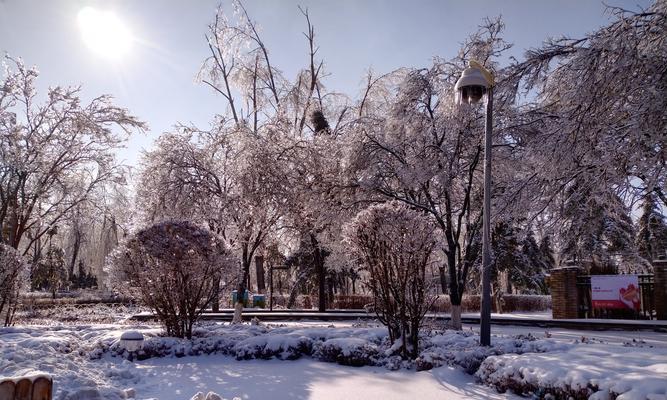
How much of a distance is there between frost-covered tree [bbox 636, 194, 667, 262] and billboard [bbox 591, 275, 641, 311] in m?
9.80

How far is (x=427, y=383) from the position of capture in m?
7.15

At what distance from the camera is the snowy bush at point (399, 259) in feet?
28.1

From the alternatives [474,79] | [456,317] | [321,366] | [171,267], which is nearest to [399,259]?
[321,366]

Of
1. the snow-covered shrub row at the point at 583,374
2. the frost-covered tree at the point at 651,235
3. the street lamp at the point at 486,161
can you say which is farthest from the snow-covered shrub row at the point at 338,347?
the frost-covered tree at the point at 651,235

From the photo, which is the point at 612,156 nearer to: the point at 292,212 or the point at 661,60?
the point at 661,60

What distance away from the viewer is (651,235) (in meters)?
27.8

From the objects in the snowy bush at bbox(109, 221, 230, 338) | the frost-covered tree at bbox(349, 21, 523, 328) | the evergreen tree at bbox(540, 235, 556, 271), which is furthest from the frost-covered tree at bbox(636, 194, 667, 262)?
the snowy bush at bbox(109, 221, 230, 338)

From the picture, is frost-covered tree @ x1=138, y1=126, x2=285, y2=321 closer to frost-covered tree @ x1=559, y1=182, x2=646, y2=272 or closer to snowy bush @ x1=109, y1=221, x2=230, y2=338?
snowy bush @ x1=109, y1=221, x2=230, y2=338

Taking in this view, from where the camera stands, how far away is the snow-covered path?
6594 mm

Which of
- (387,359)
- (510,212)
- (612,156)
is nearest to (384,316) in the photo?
(387,359)

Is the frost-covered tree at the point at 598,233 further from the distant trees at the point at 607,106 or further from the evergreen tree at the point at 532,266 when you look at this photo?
the evergreen tree at the point at 532,266

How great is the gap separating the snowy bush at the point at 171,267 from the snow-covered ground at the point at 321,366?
2.56 ft

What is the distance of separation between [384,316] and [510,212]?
3.70 meters

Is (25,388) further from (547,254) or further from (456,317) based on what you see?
(547,254)
